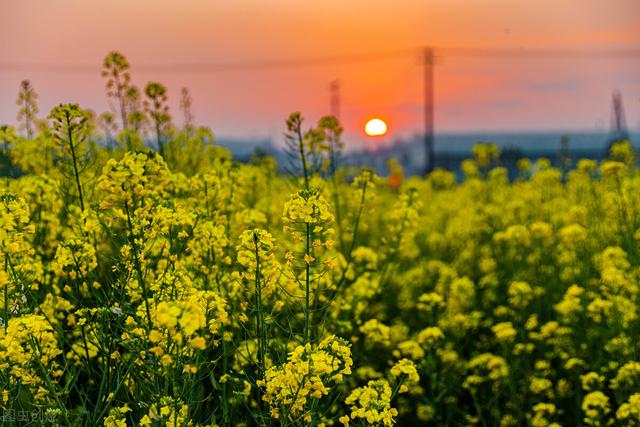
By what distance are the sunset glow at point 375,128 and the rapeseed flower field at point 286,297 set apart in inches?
187

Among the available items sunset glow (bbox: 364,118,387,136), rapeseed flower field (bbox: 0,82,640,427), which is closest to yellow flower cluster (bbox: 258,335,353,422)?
rapeseed flower field (bbox: 0,82,640,427)

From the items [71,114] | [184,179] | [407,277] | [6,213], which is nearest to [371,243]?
[407,277]

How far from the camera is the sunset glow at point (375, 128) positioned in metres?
13.8

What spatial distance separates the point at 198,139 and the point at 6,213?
3666 mm

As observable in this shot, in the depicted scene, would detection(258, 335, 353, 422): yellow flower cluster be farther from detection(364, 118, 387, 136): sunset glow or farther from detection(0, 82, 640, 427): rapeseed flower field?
detection(364, 118, 387, 136): sunset glow

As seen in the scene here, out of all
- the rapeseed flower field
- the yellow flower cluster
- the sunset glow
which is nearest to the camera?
the yellow flower cluster

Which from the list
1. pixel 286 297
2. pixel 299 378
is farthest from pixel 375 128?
pixel 299 378

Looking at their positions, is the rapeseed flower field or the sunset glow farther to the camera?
the sunset glow

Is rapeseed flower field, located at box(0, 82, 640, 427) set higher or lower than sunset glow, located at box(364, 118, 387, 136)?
lower

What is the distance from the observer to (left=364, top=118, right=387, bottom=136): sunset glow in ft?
45.4

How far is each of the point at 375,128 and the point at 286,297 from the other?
10.9 meters

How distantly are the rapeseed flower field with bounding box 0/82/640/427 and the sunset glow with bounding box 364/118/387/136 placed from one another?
4.76 m

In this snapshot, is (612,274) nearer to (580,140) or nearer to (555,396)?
(555,396)

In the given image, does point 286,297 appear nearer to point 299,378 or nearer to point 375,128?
point 299,378
